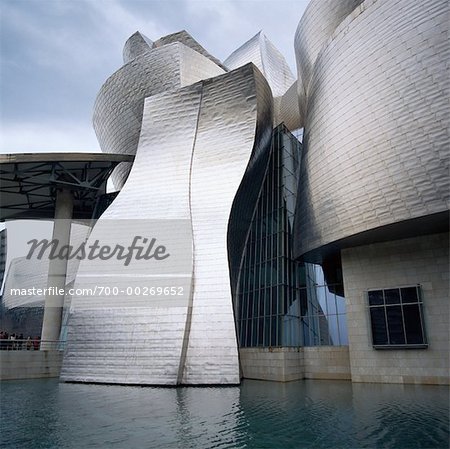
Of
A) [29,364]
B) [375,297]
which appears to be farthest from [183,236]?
[29,364]

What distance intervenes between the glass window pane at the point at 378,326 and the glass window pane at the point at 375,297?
0.17 m

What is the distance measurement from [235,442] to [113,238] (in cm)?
1245

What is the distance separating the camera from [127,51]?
2561cm

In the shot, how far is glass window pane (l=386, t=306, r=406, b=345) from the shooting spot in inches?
534

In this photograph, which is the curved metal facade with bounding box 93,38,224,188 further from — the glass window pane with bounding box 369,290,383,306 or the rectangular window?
the rectangular window

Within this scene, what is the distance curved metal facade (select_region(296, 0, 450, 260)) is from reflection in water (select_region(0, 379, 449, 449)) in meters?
5.42

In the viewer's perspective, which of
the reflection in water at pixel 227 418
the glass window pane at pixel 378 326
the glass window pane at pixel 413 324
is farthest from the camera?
the glass window pane at pixel 378 326

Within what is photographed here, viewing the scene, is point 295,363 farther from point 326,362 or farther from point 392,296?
point 392,296

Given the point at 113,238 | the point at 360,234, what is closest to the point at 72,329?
the point at 113,238

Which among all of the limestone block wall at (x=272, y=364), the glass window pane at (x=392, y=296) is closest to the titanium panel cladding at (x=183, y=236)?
the limestone block wall at (x=272, y=364)

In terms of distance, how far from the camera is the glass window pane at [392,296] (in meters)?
13.9

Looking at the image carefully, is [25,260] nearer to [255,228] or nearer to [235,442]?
[255,228]

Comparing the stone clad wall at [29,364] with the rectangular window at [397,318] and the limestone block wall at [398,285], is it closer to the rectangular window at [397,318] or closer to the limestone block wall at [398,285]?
the limestone block wall at [398,285]

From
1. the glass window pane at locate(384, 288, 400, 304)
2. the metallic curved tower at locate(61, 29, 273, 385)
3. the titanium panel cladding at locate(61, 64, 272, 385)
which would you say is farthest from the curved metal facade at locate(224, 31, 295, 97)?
the glass window pane at locate(384, 288, 400, 304)
